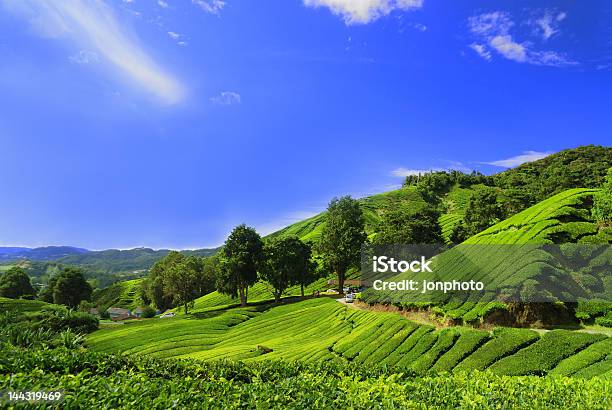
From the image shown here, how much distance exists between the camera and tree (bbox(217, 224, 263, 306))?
61.5 metres

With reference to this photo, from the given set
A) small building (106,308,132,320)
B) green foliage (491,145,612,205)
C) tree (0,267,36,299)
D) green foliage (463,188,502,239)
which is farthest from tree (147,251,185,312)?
green foliage (491,145,612,205)

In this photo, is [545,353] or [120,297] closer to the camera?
[545,353]

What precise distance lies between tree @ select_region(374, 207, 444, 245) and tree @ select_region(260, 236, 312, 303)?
1474 cm

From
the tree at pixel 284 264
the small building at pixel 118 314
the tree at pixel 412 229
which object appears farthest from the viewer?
the small building at pixel 118 314

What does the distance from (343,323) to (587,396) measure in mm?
32001

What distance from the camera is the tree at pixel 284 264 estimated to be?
63.5 m

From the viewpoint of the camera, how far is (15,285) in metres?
99.4

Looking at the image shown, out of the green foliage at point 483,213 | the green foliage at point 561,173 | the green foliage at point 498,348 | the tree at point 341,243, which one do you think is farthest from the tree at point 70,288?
the green foliage at point 561,173

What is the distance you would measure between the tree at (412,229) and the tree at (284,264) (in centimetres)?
1474

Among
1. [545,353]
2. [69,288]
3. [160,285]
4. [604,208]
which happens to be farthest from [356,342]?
[69,288]

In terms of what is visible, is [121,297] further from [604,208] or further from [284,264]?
[604,208]

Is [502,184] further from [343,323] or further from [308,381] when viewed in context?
[308,381]

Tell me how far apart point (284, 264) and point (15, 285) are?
8549 centimetres

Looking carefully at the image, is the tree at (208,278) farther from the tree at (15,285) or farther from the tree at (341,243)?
the tree at (15,285)
